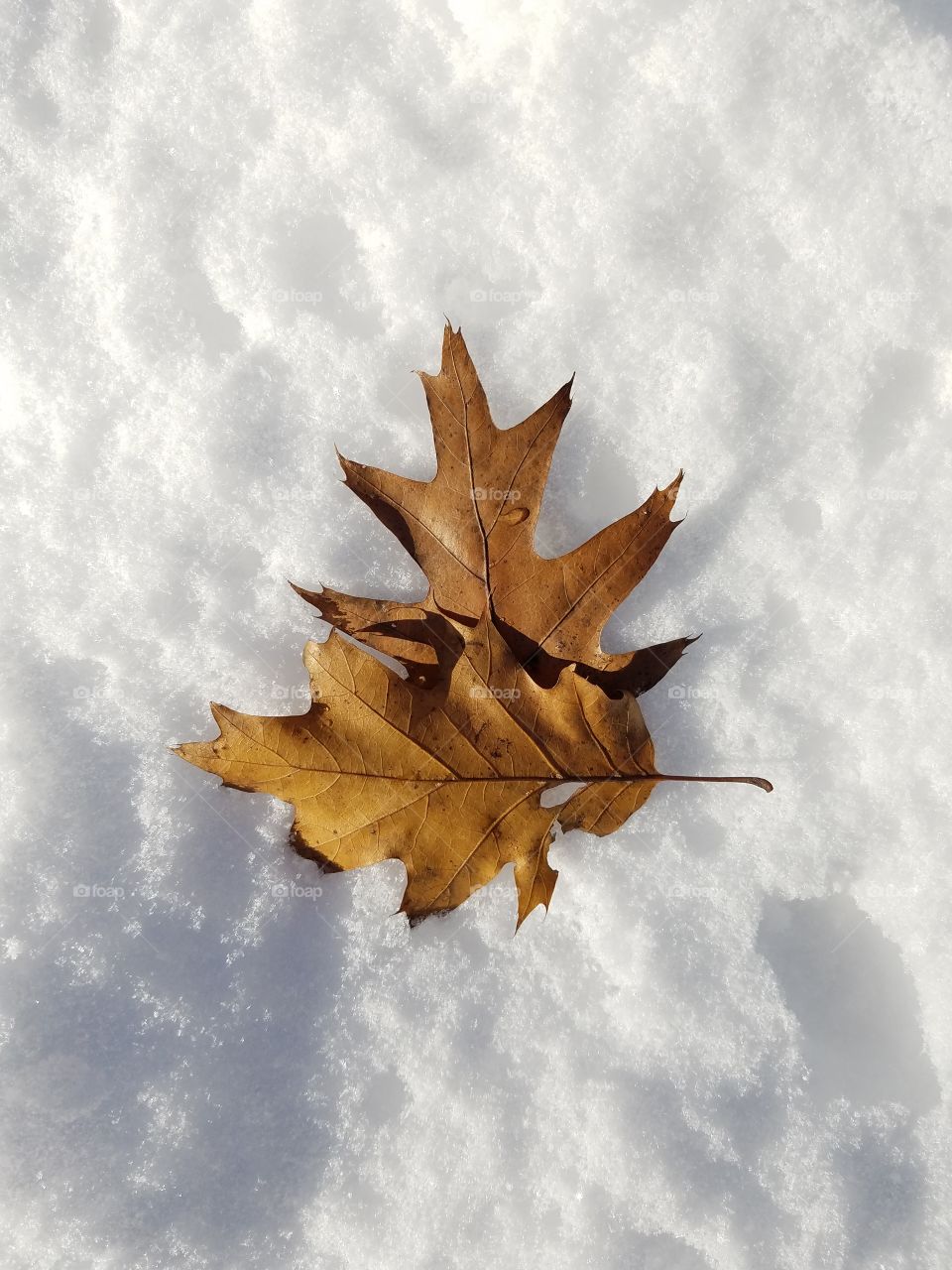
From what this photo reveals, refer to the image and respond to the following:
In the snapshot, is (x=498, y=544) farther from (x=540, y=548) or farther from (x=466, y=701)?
(x=466, y=701)

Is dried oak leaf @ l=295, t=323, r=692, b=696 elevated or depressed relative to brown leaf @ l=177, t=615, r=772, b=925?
elevated

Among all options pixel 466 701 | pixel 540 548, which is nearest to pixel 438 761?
pixel 466 701

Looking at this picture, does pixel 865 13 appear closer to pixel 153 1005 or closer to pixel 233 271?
pixel 233 271

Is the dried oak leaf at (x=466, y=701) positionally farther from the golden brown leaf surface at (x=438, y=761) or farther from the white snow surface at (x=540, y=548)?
the white snow surface at (x=540, y=548)

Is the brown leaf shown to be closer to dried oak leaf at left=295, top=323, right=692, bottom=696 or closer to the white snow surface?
dried oak leaf at left=295, top=323, right=692, bottom=696

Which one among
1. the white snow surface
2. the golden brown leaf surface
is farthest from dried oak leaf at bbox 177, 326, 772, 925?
the white snow surface

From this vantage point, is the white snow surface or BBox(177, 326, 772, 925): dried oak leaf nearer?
BBox(177, 326, 772, 925): dried oak leaf

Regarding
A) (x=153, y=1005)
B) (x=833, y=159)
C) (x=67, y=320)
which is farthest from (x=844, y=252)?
(x=153, y=1005)
